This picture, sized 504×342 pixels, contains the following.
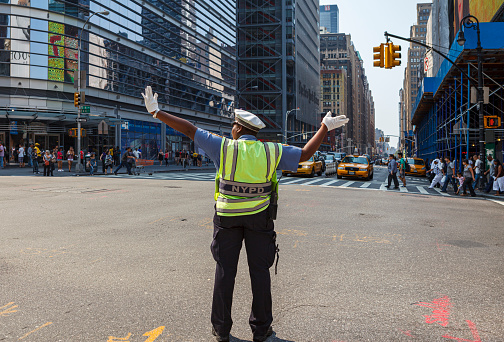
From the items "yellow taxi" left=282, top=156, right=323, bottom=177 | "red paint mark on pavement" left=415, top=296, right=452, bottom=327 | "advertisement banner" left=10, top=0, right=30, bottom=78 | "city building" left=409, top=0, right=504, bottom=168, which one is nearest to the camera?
"red paint mark on pavement" left=415, top=296, right=452, bottom=327

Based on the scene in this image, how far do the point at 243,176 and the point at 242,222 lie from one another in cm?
37

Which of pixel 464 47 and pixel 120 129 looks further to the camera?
pixel 120 129

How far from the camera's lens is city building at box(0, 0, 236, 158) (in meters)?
35.2

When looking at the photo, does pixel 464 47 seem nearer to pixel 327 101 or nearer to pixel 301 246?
pixel 301 246

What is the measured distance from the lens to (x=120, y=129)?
42.7 metres

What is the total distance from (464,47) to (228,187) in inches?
799

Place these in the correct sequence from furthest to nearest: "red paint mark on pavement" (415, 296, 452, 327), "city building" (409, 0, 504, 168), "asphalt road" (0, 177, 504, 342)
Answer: "city building" (409, 0, 504, 168)
"red paint mark on pavement" (415, 296, 452, 327)
"asphalt road" (0, 177, 504, 342)

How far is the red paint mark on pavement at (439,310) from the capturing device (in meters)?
3.83

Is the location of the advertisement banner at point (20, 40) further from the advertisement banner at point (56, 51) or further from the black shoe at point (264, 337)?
the black shoe at point (264, 337)

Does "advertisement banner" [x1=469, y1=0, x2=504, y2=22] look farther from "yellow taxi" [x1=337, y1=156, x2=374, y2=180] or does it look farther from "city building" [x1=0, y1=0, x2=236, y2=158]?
"city building" [x1=0, y1=0, x2=236, y2=158]

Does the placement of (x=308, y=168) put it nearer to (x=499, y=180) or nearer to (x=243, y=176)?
(x=499, y=180)

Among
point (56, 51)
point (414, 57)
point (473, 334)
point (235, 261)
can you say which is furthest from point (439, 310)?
point (414, 57)

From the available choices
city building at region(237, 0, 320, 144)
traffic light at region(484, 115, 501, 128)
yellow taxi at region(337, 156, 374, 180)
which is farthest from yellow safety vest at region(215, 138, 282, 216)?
city building at region(237, 0, 320, 144)

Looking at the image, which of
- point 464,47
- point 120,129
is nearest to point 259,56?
point 120,129
